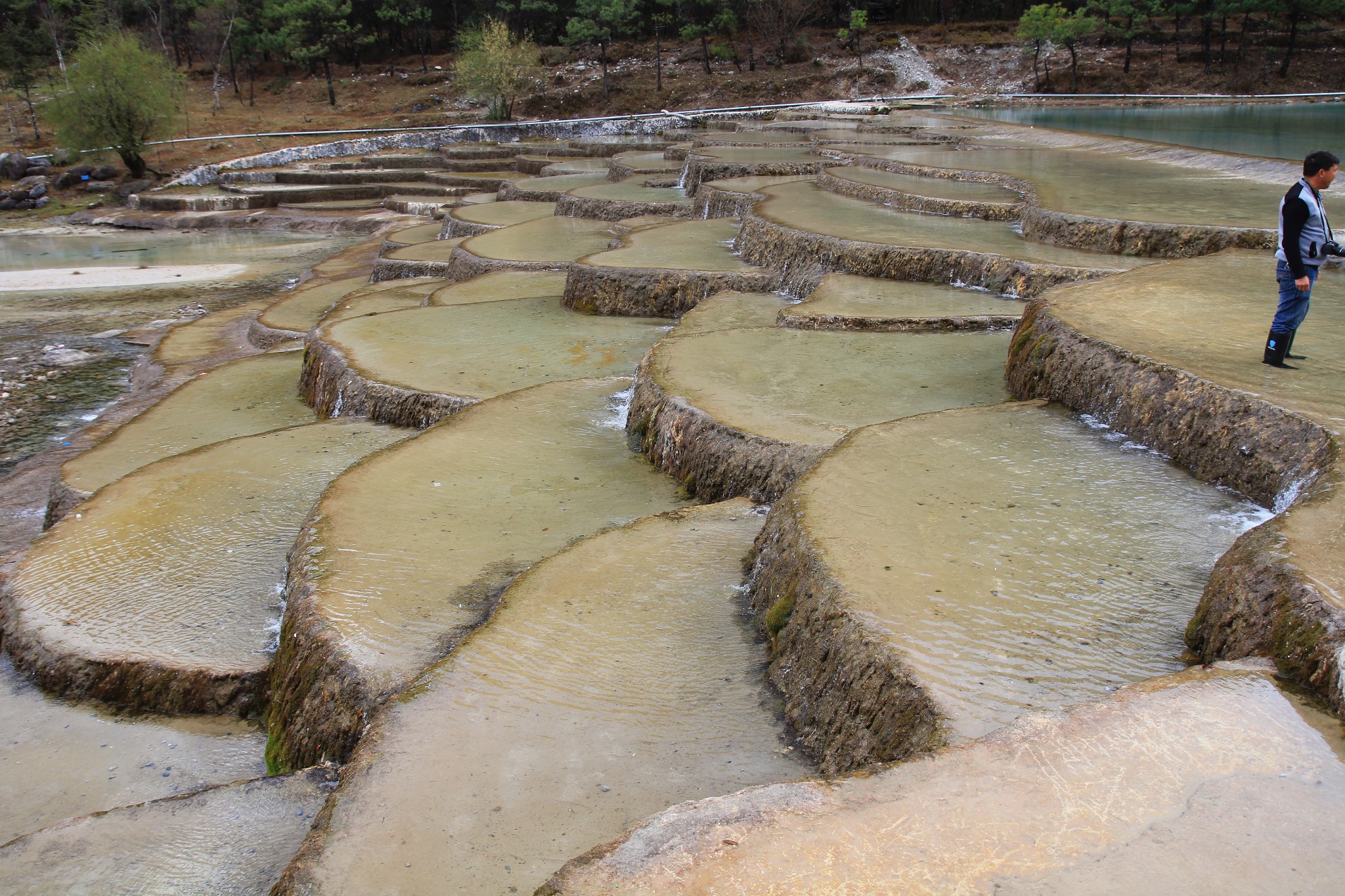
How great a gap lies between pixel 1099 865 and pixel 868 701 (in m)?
1.01

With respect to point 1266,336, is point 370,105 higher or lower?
higher

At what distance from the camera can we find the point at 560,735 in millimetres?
3326

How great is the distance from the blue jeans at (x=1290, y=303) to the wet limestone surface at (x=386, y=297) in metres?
7.56

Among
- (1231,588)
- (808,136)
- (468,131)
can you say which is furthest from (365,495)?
(468,131)

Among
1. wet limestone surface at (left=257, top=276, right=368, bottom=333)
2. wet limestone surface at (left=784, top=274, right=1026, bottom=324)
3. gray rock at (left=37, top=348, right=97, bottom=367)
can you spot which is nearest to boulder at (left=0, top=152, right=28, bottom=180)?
wet limestone surface at (left=257, top=276, right=368, bottom=333)

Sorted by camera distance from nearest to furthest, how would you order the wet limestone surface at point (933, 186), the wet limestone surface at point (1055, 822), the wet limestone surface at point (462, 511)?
the wet limestone surface at point (1055, 822)
the wet limestone surface at point (462, 511)
the wet limestone surface at point (933, 186)

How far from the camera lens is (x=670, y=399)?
5.68m

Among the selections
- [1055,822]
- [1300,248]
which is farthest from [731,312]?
[1055,822]

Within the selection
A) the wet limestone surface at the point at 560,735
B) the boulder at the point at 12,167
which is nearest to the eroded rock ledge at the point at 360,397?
the wet limestone surface at the point at 560,735

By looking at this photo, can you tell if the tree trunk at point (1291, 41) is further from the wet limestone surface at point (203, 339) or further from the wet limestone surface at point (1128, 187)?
the wet limestone surface at point (203, 339)

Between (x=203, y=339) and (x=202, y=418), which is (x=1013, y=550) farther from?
(x=203, y=339)

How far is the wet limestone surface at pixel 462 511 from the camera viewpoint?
418 cm

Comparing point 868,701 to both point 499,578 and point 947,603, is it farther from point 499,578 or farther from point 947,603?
point 499,578

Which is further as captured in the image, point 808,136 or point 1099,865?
point 808,136
